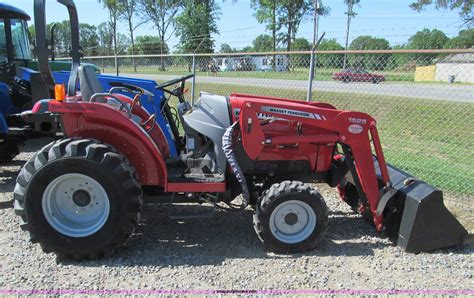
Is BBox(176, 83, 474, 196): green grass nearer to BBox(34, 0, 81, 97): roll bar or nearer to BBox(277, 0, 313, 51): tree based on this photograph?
BBox(34, 0, 81, 97): roll bar

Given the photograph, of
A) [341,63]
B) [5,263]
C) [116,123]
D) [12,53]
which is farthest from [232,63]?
[5,263]

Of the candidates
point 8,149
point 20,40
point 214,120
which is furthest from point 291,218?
point 20,40

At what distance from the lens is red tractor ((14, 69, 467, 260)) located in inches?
135

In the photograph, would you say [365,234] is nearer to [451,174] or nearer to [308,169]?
[308,169]

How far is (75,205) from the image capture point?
3.57 meters

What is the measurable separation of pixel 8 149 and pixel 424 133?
8.44 m

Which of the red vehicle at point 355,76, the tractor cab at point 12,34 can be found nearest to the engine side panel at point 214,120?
the tractor cab at point 12,34

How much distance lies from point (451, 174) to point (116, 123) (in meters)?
4.87

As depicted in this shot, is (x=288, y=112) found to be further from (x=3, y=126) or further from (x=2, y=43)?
(x=2, y=43)

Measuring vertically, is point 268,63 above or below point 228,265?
above

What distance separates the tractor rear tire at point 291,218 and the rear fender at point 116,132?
961 mm

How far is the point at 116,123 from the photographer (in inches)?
142

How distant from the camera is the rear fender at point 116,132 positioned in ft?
11.6

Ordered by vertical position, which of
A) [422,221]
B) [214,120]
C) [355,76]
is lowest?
[422,221]
